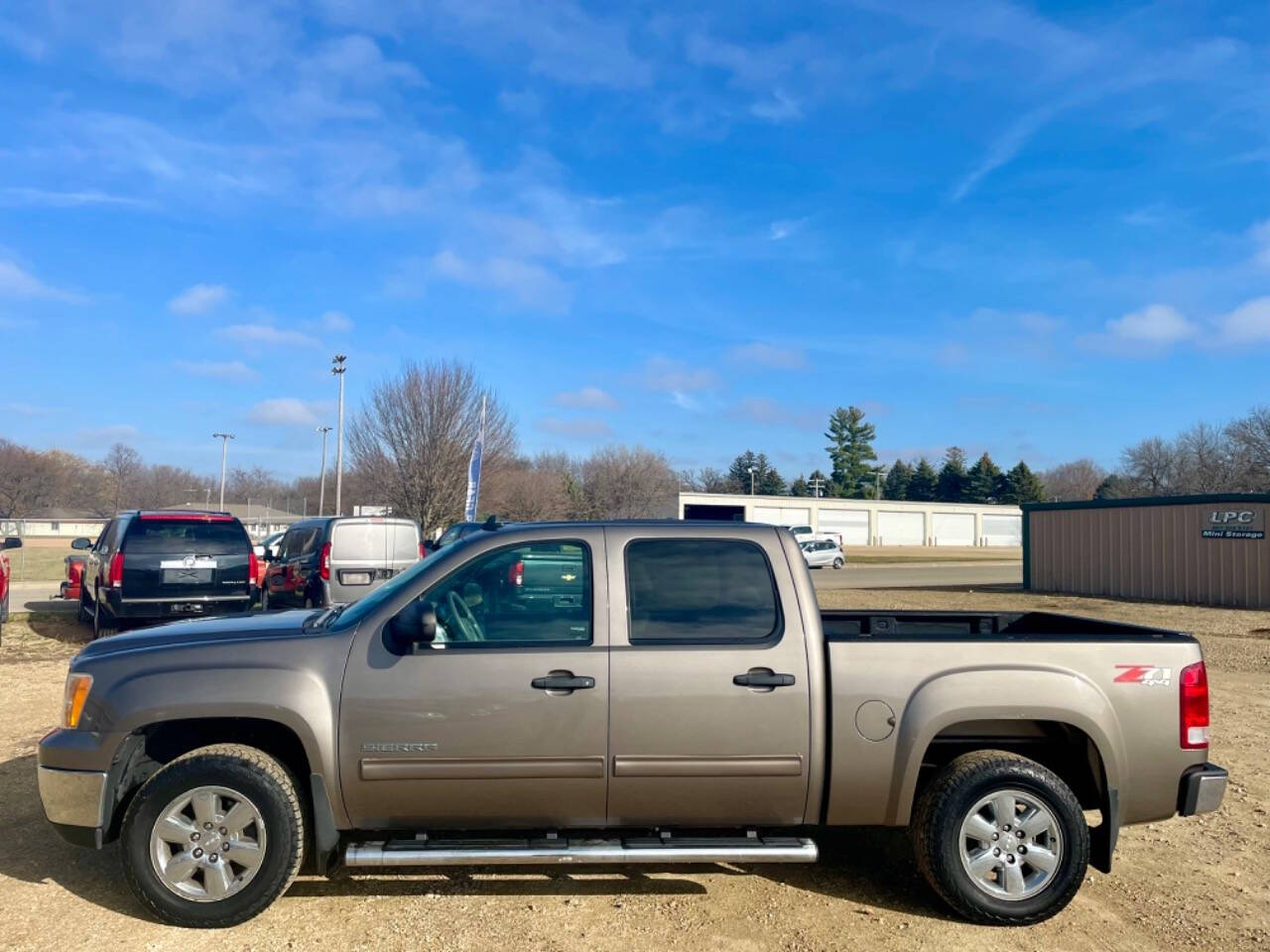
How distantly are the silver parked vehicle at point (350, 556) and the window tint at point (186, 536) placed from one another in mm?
1512

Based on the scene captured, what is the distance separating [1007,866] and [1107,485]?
101917 mm

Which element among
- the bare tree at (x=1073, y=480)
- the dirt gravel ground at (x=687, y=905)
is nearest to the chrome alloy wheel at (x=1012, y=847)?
the dirt gravel ground at (x=687, y=905)

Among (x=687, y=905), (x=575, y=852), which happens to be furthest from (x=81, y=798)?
(x=687, y=905)

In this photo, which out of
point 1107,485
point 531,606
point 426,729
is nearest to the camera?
point 426,729

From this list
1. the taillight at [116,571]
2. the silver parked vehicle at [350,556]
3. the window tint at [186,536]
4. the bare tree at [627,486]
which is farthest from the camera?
the bare tree at [627,486]

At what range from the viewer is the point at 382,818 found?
421cm

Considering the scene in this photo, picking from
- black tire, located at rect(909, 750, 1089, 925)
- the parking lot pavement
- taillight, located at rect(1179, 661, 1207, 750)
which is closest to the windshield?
black tire, located at rect(909, 750, 1089, 925)

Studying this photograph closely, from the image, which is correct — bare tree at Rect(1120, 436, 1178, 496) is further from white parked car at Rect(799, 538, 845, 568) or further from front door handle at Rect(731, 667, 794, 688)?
front door handle at Rect(731, 667, 794, 688)

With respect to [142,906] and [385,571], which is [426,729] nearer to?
[142,906]

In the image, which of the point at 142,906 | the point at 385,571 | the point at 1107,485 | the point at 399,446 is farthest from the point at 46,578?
the point at 1107,485

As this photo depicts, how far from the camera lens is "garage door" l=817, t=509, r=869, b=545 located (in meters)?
76.1

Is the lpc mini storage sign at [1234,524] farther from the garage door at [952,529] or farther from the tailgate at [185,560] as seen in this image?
the garage door at [952,529]

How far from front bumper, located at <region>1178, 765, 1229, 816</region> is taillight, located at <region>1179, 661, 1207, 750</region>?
4.6 inches

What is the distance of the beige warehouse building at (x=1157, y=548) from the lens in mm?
21109
